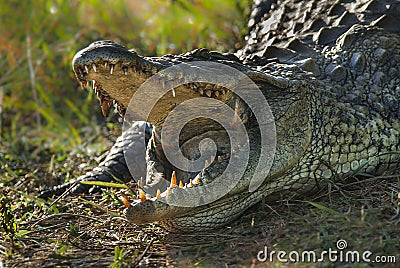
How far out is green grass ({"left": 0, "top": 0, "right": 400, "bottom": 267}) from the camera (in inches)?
101

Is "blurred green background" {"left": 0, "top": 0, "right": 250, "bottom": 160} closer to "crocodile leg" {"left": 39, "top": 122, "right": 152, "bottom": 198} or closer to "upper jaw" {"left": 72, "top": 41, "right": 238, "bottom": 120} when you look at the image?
"crocodile leg" {"left": 39, "top": 122, "right": 152, "bottom": 198}

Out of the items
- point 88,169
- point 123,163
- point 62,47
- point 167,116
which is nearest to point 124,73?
point 167,116

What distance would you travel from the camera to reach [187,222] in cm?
279

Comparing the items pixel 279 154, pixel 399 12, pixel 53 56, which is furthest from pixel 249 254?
pixel 53 56

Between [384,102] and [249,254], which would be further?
[384,102]

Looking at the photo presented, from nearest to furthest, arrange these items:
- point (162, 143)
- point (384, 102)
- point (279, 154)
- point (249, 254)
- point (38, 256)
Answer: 1. point (249, 254)
2. point (38, 256)
3. point (279, 154)
4. point (162, 143)
5. point (384, 102)

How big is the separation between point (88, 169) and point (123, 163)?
0.33m

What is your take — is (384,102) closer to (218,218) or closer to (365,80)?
(365,80)

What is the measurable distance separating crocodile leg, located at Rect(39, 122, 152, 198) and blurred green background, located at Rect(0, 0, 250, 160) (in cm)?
73

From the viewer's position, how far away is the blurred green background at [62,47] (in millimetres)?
5262

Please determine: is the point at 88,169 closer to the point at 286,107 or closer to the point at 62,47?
the point at 286,107

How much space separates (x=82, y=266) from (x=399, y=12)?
2502mm

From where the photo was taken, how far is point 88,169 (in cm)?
427

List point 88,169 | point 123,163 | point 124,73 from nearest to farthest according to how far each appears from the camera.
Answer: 1. point 124,73
2. point 123,163
3. point 88,169
